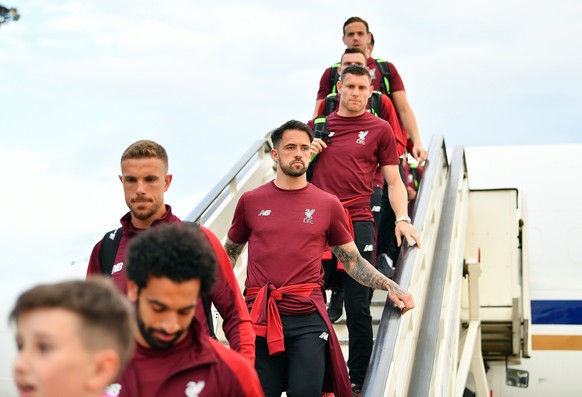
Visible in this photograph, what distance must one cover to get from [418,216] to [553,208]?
21.2 feet

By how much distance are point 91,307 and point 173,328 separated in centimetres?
56

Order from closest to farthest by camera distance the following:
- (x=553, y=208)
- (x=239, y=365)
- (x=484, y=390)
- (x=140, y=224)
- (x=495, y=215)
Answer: (x=239, y=365), (x=140, y=224), (x=484, y=390), (x=495, y=215), (x=553, y=208)

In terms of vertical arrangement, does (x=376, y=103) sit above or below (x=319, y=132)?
above

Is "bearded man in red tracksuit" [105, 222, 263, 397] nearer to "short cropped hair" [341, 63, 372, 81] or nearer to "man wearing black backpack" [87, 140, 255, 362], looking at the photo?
"man wearing black backpack" [87, 140, 255, 362]

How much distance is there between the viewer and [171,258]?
7.74 ft

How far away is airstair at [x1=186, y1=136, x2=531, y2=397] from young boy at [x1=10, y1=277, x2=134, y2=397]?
Result: 108 inches

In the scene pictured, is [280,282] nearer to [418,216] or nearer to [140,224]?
[140,224]

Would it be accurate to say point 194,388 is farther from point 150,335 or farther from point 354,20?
point 354,20

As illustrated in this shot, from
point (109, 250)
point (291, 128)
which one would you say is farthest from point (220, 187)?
point (109, 250)

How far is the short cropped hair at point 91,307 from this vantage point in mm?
1816

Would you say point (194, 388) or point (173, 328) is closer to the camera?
point (173, 328)

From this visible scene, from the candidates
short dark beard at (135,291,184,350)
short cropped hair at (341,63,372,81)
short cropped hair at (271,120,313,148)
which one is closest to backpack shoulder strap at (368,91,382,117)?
short cropped hair at (341,63,372,81)

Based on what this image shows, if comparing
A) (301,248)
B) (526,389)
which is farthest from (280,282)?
(526,389)

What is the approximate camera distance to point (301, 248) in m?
4.78
